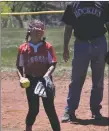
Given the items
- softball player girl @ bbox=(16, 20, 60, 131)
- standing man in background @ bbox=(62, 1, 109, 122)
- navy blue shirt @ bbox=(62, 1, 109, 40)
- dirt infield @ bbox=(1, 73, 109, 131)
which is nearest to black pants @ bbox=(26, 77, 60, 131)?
softball player girl @ bbox=(16, 20, 60, 131)

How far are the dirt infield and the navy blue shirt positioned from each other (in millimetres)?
1234

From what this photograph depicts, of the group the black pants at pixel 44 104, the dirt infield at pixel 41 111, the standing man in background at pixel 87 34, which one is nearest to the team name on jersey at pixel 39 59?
the black pants at pixel 44 104

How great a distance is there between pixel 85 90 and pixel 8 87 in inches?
66.6

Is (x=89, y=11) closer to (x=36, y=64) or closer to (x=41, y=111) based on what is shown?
(x=36, y=64)

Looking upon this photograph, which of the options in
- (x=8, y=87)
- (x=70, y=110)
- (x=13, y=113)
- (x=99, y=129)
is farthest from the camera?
(x=8, y=87)

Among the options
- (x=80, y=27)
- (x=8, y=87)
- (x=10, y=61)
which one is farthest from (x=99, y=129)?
(x=10, y=61)

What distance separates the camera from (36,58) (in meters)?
5.32

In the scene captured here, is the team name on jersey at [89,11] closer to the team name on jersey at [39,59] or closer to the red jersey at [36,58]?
the red jersey at [36,58]

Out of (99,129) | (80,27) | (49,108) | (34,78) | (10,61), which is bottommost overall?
(10,61)

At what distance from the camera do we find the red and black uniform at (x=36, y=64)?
5309 mm

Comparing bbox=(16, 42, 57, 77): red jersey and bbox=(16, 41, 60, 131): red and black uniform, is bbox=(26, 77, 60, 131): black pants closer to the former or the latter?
Answer: bbox=(16, 41, 60, 131): red and black uniform

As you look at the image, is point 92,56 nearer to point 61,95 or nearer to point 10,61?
point 61,95

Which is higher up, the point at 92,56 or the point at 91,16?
the point at 91,16

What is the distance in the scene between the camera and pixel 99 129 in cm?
608
